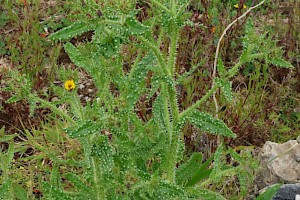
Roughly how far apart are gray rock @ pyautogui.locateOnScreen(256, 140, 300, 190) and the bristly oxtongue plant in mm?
667

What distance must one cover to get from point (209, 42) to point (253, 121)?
82cm

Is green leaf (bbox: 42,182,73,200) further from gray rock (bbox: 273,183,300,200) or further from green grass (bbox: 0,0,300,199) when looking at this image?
gray rock (bbox: 273,183,300,200)

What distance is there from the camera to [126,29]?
1.69 meters

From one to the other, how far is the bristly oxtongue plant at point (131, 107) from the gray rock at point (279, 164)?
67 centimetres

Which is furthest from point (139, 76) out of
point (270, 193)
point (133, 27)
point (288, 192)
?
point (288, 192)

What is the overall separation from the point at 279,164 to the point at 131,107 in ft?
4.41

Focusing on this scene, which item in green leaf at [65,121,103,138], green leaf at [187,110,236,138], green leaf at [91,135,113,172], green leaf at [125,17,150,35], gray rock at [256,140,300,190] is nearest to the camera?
green leaf at [125,17,150,35]

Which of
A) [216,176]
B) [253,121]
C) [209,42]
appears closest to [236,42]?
[209,42]

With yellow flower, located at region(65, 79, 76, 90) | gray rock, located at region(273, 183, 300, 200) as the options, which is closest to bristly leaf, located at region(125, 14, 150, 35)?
yellow flower, located at region(65, 79, 76, 90)

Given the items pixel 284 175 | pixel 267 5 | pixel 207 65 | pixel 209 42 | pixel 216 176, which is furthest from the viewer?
pixel 267 5

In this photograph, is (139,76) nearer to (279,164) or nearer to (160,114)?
(160,114)

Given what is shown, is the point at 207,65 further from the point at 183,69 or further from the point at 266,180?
the point at 266,180

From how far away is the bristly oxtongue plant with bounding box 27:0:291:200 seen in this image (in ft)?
5.74

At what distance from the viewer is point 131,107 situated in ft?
6.34
